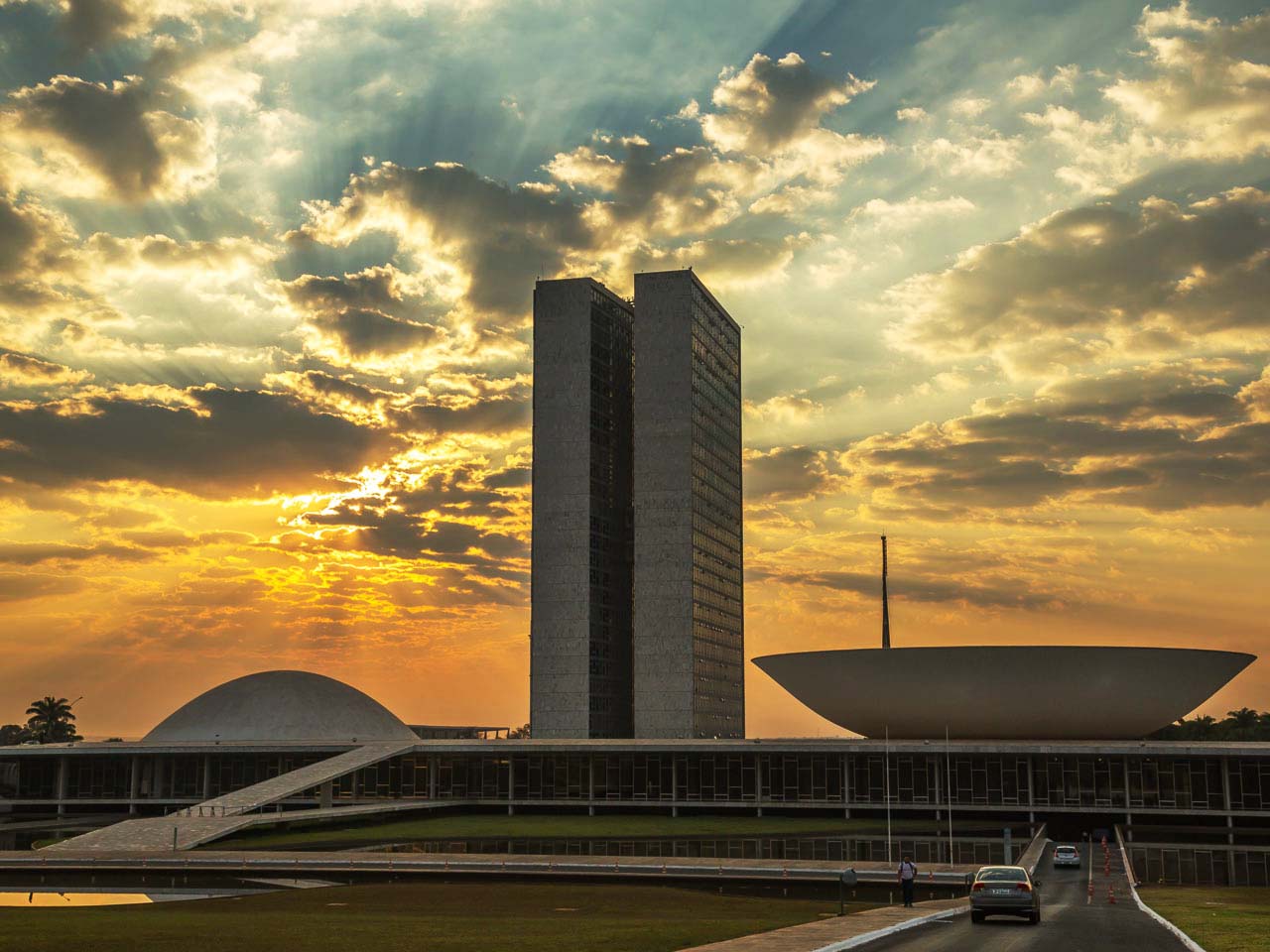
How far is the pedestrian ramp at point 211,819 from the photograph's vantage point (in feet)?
209

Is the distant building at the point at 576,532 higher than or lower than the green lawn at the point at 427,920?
higher

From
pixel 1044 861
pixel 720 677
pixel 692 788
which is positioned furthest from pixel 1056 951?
pixel 720 677

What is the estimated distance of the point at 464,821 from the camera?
8231 cm

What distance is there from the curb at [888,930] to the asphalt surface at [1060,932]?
28cm

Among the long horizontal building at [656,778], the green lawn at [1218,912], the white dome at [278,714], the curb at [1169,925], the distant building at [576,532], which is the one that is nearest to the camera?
the curb at [1169,925]

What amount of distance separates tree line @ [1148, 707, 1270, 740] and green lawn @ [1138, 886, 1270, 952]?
4862 inches

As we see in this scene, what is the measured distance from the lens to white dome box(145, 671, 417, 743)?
114 m

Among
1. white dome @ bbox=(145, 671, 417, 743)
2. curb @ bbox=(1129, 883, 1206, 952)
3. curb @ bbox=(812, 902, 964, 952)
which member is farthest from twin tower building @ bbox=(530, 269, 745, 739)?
curb @ bbox=(812, 902, 964, 952)

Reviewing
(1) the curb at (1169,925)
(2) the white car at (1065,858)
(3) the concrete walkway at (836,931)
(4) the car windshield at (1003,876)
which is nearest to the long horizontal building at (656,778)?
(2) the white car at (1065,858)

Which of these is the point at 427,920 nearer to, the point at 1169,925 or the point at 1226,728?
the point at 1169,925

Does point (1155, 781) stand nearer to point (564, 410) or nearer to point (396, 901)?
point (396, 901)

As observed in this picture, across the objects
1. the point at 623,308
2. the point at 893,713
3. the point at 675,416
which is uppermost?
the point at 623,308

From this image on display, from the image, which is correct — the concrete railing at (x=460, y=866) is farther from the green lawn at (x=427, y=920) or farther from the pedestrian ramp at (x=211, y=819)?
the pedestrian ramp at (x=211, y=819)

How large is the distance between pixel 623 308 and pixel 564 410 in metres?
21.1
